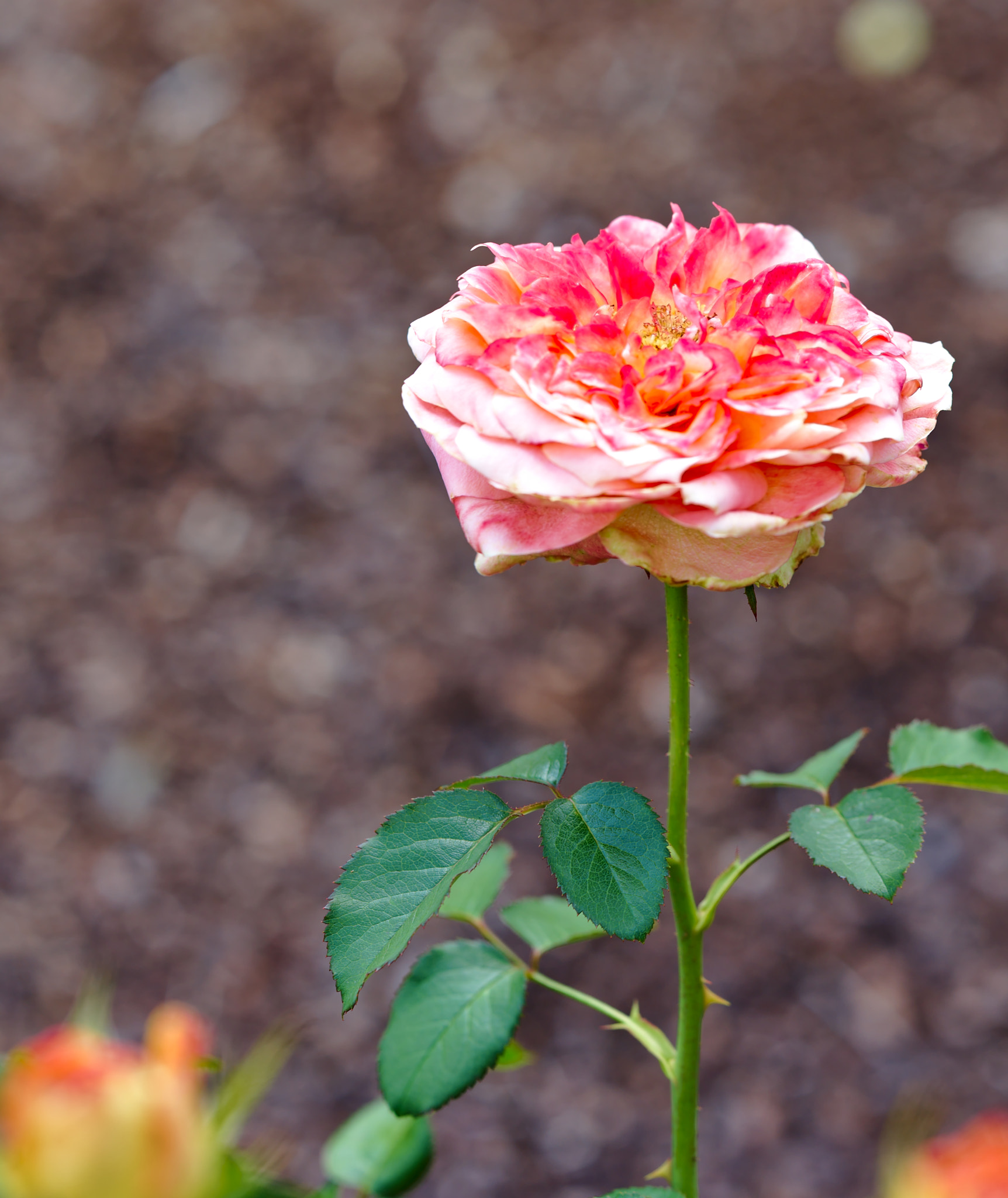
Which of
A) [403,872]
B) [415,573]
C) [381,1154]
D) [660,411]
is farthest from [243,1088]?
[415,573]

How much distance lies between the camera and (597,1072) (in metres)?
1.44

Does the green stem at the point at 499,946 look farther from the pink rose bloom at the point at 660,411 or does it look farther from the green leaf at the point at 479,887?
→ the pink rose bloom at the point at 660,411

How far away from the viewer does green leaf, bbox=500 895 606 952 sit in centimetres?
66

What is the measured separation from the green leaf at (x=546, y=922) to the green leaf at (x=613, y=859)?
0.19 meters

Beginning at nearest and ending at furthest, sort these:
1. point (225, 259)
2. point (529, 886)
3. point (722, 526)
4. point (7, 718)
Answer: point (722, 526), point (529, 886), point (7, 718), point (225, 259)

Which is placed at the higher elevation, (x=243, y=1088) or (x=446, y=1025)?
(x=243, y=1088)

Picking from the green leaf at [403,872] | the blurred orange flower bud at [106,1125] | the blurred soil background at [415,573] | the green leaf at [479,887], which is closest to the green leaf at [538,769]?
the green leaf at [403,872]

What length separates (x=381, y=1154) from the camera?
681 mm

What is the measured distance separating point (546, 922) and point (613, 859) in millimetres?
229

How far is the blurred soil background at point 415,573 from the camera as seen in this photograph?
146 centimetres

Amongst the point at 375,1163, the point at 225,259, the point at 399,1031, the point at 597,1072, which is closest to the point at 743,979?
the point at 597,1072

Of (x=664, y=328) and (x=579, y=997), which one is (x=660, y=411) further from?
(x=579, y=997)

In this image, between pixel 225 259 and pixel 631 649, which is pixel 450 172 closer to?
pixel 225 259

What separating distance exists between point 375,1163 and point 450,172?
1.90 metres
